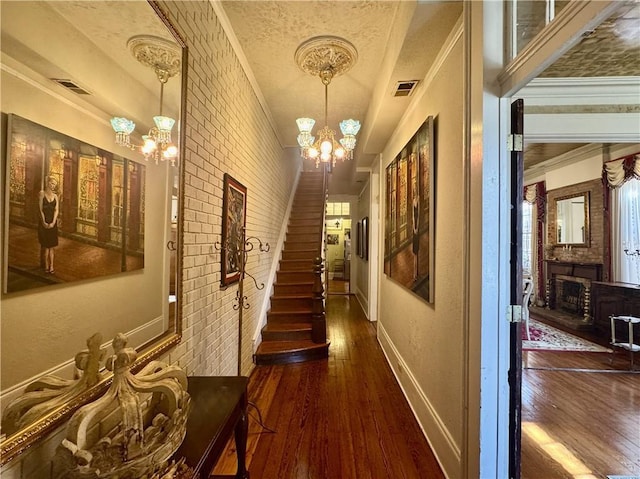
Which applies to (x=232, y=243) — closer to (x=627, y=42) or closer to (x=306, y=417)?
(x=306, y=417)

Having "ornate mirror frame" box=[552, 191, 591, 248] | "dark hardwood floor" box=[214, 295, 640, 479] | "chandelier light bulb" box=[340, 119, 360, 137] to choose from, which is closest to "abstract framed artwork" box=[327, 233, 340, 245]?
"ornate mirror frame" box=[552, 191, 591, 248]

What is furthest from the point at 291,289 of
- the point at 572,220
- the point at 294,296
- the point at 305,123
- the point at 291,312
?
the point at 572,220

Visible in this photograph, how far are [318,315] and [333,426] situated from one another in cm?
155

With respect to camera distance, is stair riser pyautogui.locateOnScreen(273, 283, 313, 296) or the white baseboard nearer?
the white baseboard

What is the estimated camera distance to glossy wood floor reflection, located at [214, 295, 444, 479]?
182 centimetres

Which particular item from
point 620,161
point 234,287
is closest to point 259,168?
point 234,287

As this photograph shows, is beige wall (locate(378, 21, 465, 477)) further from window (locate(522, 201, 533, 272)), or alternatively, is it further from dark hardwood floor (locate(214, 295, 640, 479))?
window (locate(522, 201, 533, 272))

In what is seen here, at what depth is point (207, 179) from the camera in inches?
76.2

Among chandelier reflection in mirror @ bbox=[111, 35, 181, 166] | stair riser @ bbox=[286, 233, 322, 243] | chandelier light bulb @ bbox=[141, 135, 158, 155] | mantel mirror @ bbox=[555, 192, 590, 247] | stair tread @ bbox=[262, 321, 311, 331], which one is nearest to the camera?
chandelier reflection in mirror @ bbox=[111, 35, 181, 166]

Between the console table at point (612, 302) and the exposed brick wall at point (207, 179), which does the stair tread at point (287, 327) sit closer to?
the exposed brick wall at point (207, 179)

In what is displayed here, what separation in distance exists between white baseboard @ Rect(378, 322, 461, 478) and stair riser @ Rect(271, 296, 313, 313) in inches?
58.5

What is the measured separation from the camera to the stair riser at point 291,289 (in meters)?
4.46

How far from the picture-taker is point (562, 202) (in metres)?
5.58

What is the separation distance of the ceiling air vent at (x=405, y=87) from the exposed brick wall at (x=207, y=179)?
1461mm
